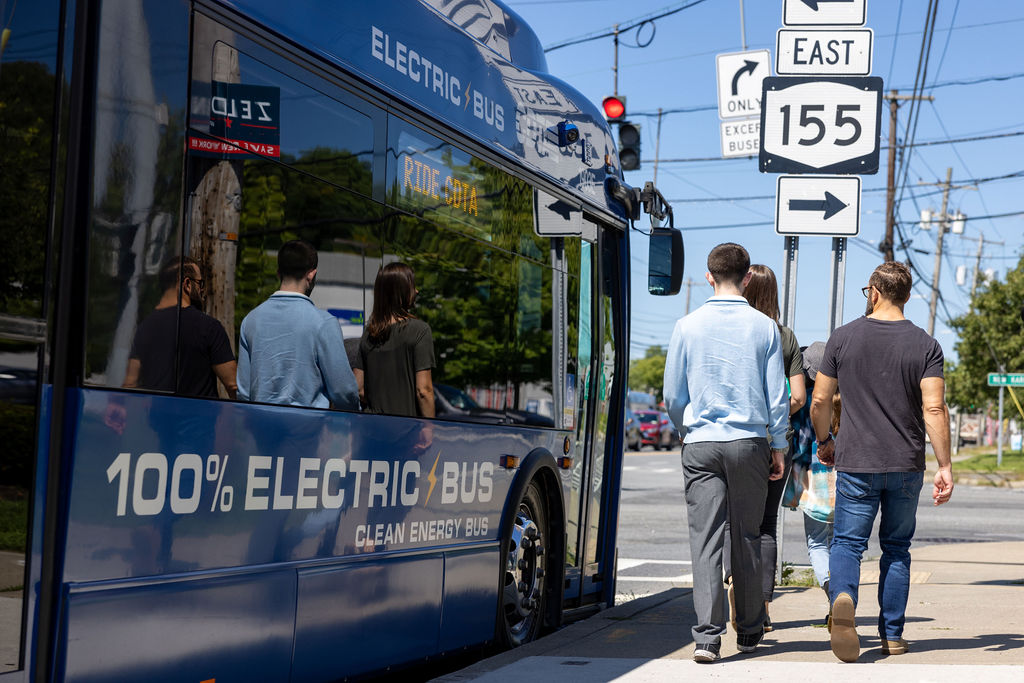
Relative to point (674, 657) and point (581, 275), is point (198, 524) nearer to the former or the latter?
point (674, 657)

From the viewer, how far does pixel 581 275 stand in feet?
25.6

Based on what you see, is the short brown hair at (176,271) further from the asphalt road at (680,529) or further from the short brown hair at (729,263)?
the asphalt road at (680,529)

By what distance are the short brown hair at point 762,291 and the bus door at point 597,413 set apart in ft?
3.55

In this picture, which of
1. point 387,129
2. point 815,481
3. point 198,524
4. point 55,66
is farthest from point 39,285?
point 815,481

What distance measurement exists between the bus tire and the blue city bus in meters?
0.02

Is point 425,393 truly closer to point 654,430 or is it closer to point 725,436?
point 725,436

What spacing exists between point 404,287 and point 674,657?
90.9 inches

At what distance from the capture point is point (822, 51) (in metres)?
9.13

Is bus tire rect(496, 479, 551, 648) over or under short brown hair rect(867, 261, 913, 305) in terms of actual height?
under

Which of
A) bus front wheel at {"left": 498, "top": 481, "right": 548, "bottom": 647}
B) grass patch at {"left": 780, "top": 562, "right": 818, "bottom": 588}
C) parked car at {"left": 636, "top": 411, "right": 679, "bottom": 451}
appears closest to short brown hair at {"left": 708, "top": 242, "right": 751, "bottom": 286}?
bus front wheel at {"left": 498, "top": 481, "right": 548, "bottom": 647}

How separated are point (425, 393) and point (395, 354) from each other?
319 millimetres

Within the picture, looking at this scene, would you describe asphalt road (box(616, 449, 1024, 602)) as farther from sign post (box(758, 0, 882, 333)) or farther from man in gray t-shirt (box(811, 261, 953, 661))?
man in gray t-shirt (box(811, 261, 953, 661))

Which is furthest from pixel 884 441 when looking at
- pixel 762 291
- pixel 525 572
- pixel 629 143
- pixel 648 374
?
pixel 648 374

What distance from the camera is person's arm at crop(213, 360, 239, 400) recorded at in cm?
423
